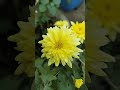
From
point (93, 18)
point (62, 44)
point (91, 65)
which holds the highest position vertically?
point (93, 18)

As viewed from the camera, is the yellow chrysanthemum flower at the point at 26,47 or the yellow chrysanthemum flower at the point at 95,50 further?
the yellow chrysanthemum flower at the point at 95,50

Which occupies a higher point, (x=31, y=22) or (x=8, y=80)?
(x=31, y=22)

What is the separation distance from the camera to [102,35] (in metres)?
1.32

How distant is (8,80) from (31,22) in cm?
27

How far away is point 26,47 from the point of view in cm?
Result: 130

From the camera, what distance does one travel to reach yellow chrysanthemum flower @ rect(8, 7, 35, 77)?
1165 mm

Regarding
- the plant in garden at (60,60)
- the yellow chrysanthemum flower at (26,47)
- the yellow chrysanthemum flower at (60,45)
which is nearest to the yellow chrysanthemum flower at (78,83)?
the plant in garden at (60,60)

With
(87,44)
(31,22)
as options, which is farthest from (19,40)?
(87,44)

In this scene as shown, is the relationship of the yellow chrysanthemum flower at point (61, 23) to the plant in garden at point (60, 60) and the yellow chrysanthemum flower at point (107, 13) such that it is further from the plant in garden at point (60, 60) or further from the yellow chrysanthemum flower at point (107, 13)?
the yellow chrysanthemum flower at point (107, 13)

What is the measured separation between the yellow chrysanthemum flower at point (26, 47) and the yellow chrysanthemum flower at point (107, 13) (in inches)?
10.5

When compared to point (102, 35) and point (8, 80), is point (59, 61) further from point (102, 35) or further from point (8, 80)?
point (8, 80)

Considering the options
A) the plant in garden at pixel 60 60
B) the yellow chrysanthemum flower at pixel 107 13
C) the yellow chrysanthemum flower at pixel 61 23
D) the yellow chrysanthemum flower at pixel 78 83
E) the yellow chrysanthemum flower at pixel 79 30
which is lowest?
the yellow chrysanthemum flower at pixel 78 83

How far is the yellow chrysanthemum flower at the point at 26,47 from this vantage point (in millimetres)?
1165

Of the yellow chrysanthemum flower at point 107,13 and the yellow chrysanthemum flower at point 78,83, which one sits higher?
the yellow chrysanthemum flower at point 107,13
